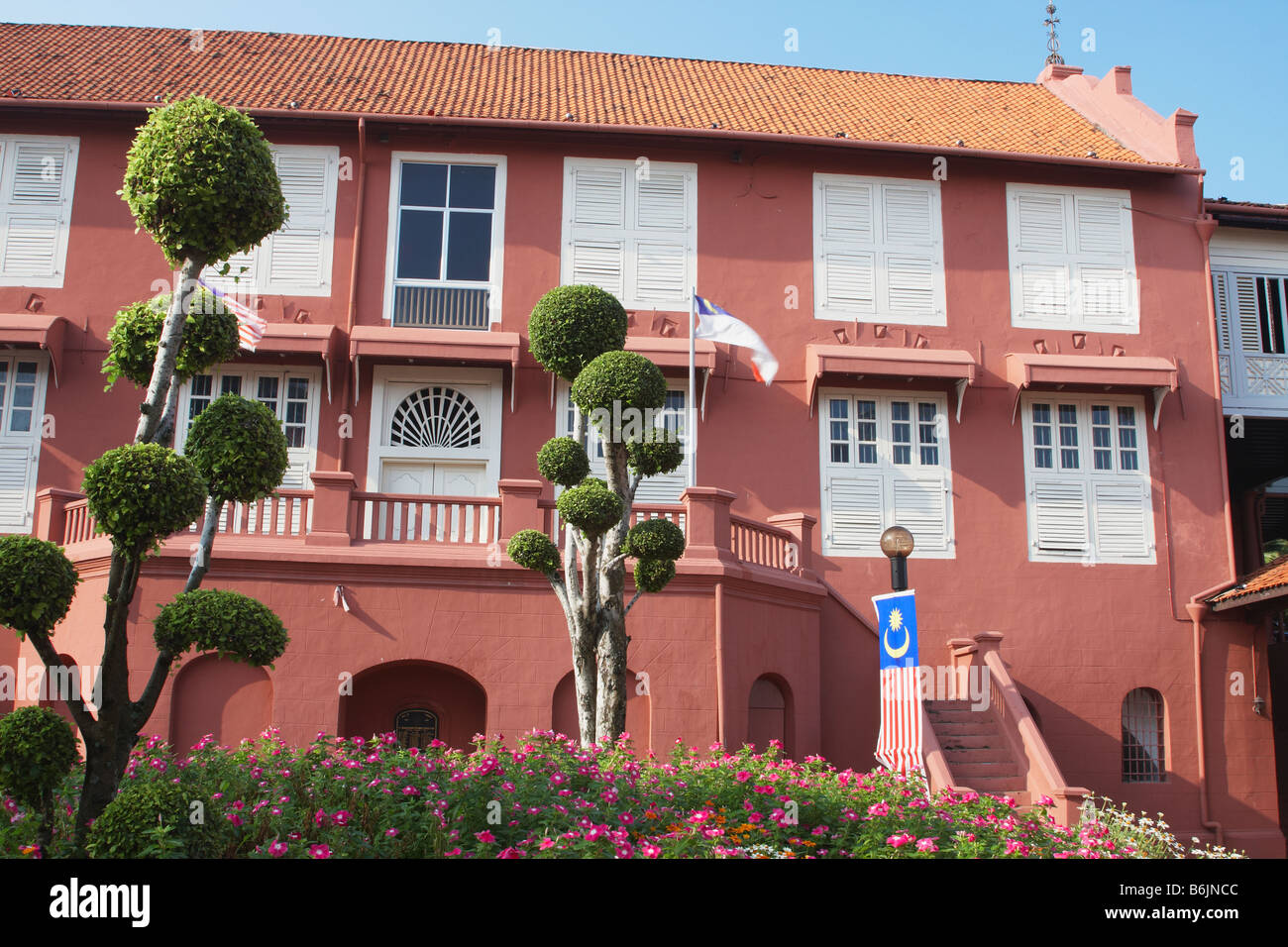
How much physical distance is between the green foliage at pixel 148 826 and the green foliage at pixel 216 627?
0.83 meters

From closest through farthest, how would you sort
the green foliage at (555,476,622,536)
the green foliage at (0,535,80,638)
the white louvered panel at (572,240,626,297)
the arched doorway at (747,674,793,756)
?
the green foliage at (0,535,80,638), the green foliage at (555,476,622,536), the arched doorway at (747,674,793,756), the white louvered panel at (572,240,626,297)

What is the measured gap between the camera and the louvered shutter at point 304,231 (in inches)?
615

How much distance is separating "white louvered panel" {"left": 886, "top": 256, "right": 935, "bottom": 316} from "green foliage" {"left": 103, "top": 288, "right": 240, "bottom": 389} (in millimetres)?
11084

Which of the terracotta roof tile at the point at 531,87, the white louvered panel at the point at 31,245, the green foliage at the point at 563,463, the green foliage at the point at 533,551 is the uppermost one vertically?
the terracotta roof tile at the point at 531,87

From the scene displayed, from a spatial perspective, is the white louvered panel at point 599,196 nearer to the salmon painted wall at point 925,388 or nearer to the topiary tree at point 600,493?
the salmon painted wall at point 925,388

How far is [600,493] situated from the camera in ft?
29.7

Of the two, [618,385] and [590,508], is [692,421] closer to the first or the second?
[618,385]

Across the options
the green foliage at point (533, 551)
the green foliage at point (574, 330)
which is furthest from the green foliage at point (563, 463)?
the green foliage at point (574, 330)

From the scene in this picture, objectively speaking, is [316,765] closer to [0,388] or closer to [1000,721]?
[1000,721]

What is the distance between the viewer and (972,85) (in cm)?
1981

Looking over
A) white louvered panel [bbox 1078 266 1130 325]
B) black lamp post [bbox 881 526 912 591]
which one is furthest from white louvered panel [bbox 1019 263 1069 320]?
black lamp post [bbox 881 526 912 591]

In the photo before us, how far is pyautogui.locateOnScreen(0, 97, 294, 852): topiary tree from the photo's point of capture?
20.5 ft

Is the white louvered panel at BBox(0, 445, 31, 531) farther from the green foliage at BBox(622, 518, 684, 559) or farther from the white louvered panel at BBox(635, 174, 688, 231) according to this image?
the green foliage at BBox(622, 518, 684, 559)
